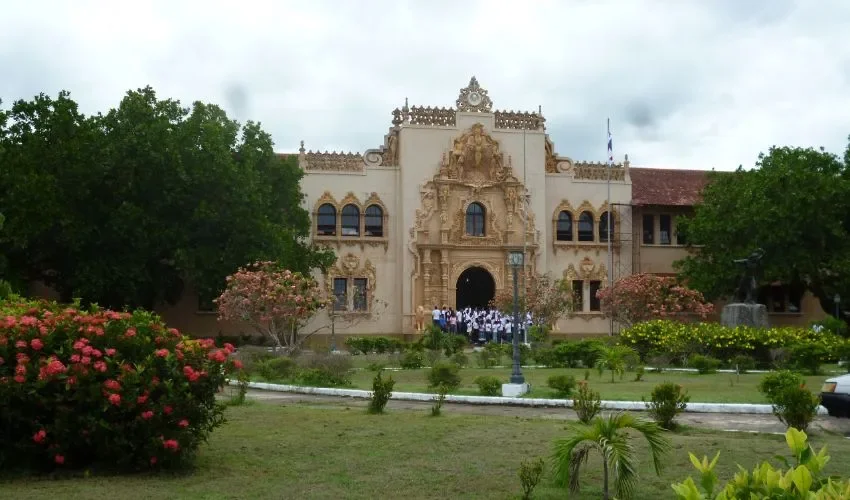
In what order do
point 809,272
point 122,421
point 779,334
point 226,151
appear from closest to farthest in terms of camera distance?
point 122,421 < point 779,334 < point 226,151 < point 809,272

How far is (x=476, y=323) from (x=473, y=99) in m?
9.56

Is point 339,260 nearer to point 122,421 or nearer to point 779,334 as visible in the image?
point 779,334

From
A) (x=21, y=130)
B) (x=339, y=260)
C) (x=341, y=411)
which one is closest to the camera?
(x=341, y=411)

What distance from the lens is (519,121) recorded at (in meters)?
39.2

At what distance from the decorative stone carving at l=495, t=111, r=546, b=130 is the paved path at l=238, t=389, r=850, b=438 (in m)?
24.1

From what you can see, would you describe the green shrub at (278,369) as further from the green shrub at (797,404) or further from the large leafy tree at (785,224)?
the large leafy tree at (785,224)

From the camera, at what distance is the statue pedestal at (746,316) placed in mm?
25328

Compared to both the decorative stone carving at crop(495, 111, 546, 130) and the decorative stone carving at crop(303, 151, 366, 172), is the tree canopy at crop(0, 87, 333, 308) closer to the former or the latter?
the decorative stone carving at crop(303, 151, 366, 172)

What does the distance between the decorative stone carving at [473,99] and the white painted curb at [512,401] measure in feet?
74.0

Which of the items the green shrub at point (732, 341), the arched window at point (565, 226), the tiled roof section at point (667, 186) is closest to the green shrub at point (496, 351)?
the green shrub at point (732, 341)

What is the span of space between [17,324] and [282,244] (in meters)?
23.3

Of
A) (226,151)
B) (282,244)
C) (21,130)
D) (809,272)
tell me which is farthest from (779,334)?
(21,130)

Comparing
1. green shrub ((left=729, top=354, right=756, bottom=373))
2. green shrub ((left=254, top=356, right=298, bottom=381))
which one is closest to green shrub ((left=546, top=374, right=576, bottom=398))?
green shrub ((left=254, top=356, right=298, bottom=381))

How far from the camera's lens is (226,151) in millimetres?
31250
